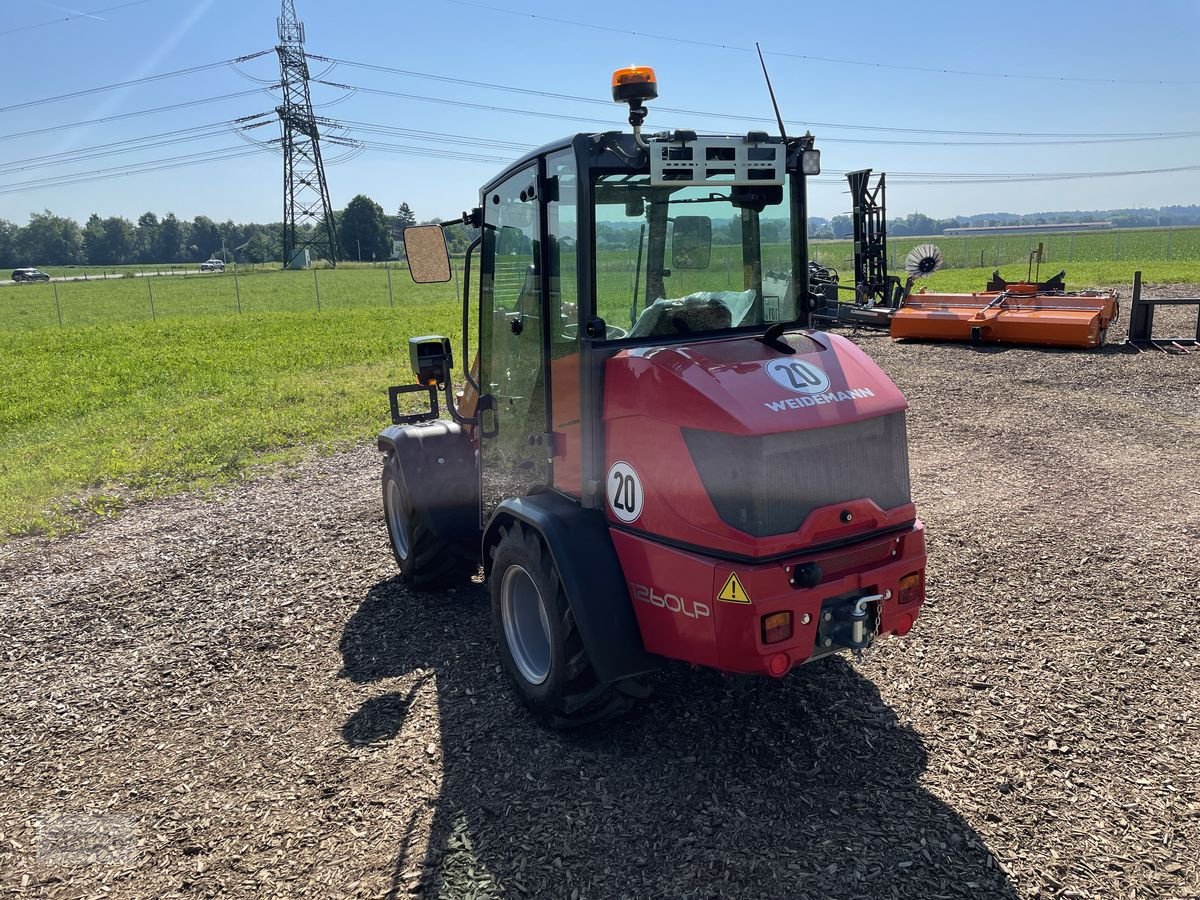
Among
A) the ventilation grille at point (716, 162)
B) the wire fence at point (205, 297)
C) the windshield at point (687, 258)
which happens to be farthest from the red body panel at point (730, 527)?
the wire fence at point (205, 297)

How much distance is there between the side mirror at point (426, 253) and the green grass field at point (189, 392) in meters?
1.41

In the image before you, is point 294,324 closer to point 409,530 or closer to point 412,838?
point 409,530

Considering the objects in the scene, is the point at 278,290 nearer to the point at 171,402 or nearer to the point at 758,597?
the point at 171,402

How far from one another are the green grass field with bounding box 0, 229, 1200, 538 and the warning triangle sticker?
140 cm

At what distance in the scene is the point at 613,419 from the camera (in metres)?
3.70

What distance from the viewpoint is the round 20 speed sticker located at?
11.9 feet

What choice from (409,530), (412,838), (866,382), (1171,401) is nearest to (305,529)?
(409,530)

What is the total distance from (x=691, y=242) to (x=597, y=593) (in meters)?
1.69

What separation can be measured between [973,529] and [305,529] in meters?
5.30

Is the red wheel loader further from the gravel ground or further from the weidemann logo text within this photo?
the gravel ground

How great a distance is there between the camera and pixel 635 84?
3629mm

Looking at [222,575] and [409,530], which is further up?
[409,530]

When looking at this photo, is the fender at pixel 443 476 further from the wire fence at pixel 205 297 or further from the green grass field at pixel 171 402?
the wire fence at pixel 205 297

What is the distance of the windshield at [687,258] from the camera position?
3.78 m
